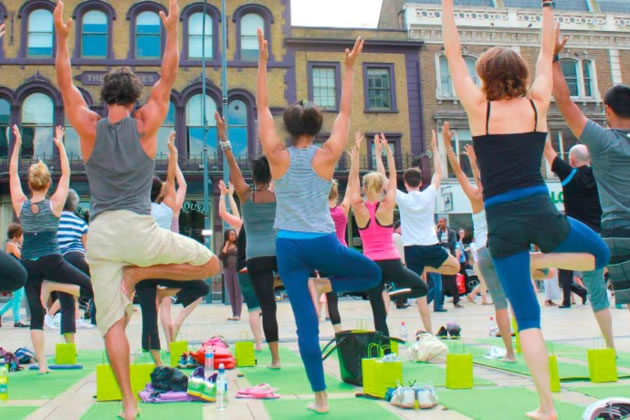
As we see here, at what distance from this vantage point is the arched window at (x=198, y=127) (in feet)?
79.5

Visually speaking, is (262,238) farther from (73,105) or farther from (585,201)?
(585,201)

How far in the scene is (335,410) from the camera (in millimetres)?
4070

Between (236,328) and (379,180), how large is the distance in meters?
4.94

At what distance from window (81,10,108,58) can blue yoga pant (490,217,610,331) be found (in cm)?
2418

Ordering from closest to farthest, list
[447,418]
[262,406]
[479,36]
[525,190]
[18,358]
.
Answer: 1. [525,190]
2. [447,418]
3. [262,406]
4. [18,358]
5. [479,36]

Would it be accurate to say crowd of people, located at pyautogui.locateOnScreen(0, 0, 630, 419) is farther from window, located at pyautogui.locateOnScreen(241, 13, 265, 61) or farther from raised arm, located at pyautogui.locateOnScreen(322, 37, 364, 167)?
window, located at pyautogui.locateOnScreen(241, 13, 265, 61)

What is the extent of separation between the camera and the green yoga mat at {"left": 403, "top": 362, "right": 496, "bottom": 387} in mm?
5055

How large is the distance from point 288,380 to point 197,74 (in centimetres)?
2134

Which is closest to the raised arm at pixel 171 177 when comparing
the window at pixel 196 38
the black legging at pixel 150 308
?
the black legging at pixel 150 308

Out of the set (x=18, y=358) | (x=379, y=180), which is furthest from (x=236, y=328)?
(x=379, y=180)

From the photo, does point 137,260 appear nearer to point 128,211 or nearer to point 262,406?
point 128,211

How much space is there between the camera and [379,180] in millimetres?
6562

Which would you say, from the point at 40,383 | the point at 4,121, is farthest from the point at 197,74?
the point at 40,383

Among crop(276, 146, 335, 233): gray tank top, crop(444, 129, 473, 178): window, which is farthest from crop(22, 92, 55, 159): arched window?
crop(276, 146, 335, 233): gray tank top
